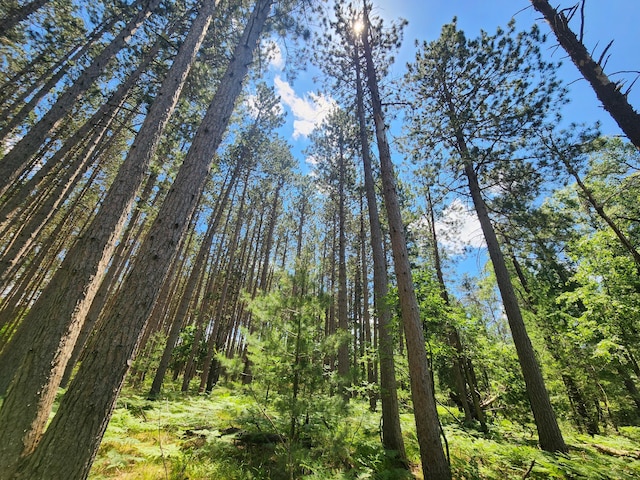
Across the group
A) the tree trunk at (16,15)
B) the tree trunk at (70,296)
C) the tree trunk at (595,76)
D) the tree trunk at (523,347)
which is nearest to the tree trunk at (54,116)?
the tree trunk at (16,15)

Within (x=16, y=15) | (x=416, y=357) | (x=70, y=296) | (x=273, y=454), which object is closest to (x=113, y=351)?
(x=70, y=296)

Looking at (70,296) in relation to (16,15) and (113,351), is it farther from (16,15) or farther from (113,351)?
(16,15)

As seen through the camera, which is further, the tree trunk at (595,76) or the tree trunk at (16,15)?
the tree trunk at (16,15)

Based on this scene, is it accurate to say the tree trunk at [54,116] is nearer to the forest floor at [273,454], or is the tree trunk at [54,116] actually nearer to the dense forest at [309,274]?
the dense forest at [309,274]

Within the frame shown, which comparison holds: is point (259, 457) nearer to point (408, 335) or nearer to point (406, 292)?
point (408, 335)

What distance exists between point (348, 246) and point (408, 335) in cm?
1371

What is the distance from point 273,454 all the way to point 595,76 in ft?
24.5

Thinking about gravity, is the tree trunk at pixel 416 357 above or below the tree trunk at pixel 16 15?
below

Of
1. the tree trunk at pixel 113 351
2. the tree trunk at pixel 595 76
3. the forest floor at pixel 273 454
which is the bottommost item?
the forest floor at pixel 273 454

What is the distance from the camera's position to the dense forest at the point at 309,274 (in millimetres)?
3525

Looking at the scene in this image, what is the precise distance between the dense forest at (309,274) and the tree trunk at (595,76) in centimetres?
3

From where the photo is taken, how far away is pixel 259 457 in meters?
4.27

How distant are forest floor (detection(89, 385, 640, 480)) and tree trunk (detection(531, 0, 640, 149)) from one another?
4719 millimetres

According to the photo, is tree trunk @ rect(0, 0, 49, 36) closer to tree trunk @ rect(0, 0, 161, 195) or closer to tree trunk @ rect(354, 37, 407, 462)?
tree trunk @ rect(0, 0, 161, 195)
